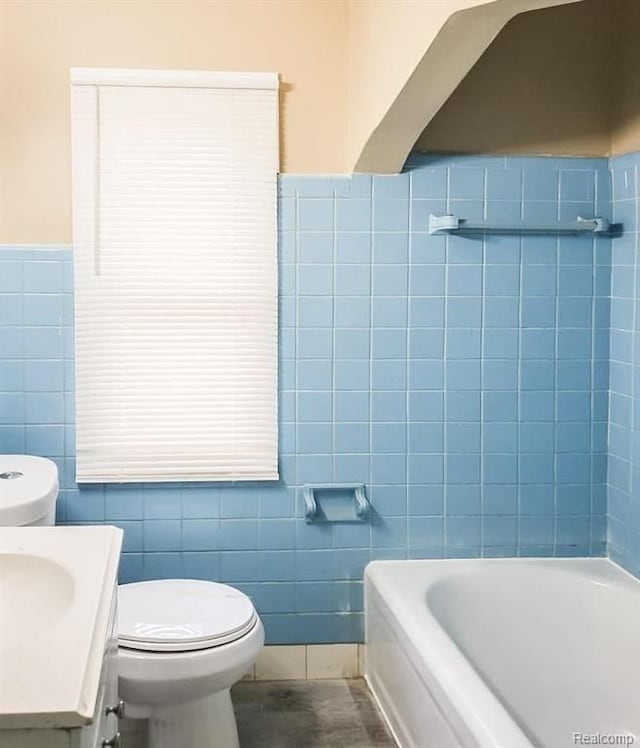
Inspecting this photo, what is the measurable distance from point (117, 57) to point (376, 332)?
44.9 inches

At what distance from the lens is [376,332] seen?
301cm

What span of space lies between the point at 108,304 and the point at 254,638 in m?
1.10

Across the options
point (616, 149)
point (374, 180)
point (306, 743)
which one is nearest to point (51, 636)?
point (306, 743)

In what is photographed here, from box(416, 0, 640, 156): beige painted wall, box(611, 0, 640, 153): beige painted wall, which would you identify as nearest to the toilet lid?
box(416, 0, 640, 156): beige painted wall

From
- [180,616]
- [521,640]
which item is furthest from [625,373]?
[180,616]

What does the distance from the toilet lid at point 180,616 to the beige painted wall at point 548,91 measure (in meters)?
1.49

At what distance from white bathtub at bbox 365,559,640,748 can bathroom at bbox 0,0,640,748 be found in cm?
2

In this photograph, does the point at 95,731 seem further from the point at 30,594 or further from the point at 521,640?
the point at 521,640

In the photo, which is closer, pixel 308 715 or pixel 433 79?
pixel 433 79

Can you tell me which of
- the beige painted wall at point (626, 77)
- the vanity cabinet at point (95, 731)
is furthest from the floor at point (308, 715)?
the beige painted wall at point (626, 77)

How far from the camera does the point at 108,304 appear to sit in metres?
2.90

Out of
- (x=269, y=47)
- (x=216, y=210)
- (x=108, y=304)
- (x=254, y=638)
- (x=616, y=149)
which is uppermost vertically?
(x=269, y=47)

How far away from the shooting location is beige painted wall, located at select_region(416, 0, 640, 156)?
2.98m

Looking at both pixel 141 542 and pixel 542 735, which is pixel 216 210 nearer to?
pixel 141 542
